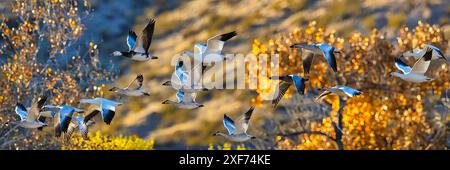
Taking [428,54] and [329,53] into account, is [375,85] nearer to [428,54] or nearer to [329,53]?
[428,54]

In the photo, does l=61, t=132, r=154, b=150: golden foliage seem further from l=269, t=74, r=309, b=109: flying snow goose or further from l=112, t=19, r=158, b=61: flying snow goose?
l=269, t=74, r=309, b=109: flying snow goose

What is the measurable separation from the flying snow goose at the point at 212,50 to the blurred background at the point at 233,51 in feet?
24.8

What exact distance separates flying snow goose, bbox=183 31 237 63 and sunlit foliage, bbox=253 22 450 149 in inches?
394

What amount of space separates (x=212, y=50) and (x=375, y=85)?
36.4 ft

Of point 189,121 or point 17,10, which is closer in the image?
point 17,10

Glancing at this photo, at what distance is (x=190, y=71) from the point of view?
15.6 meters

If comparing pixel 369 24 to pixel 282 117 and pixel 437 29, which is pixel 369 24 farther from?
pixel 437 29

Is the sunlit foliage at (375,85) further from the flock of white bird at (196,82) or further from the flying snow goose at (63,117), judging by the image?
the flying snow goose at (63,117)

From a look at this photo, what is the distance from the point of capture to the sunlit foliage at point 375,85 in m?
25.2

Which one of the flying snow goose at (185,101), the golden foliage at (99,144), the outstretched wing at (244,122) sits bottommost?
the golden foliage at (99,144)

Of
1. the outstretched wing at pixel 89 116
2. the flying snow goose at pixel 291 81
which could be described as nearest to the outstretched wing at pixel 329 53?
the flying snow goose at pixel 291 81

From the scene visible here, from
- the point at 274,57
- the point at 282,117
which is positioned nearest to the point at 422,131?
the point at 274,57

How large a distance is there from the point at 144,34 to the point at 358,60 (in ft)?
38.1
